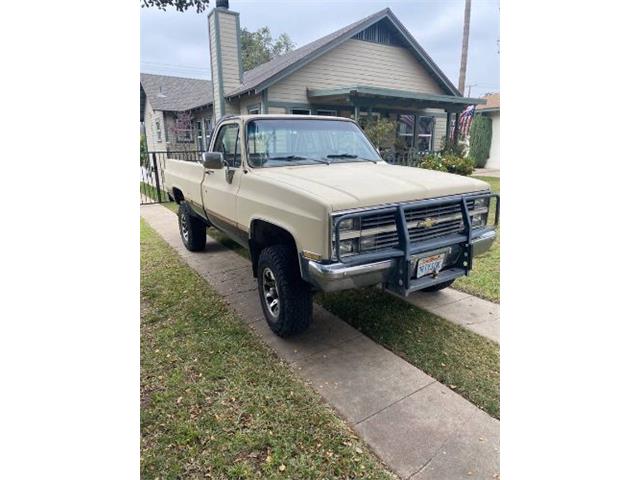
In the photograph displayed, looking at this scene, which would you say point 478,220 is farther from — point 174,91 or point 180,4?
point 174,91

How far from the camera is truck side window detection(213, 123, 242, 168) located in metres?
4.24

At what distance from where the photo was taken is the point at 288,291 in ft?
10.8

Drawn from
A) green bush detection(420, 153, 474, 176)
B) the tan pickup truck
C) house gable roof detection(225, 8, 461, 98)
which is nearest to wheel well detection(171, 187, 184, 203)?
the tan pickup truck

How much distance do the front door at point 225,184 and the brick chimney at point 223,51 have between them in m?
8.48

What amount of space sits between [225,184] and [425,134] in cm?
1428

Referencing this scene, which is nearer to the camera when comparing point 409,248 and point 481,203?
point 409,248

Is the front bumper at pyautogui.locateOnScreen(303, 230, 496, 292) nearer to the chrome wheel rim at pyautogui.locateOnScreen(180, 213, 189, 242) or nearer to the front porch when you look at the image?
the chrome wheel rim at pyautogui.locateOnScreen(180, 213, 189, 242)

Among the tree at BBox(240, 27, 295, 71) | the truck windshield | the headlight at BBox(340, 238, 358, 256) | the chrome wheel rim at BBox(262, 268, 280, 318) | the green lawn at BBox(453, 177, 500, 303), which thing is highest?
the tree at BBox(240, 27, 295, 71)

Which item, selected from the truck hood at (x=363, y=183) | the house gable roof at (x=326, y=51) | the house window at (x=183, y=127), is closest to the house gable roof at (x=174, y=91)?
the house window at (x=183, y=127)

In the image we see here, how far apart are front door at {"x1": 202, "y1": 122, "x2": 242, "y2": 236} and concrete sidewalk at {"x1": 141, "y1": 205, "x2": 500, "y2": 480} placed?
3.42 feet

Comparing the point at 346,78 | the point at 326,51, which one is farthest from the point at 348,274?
the point at 346,78

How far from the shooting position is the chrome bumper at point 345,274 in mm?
2748
